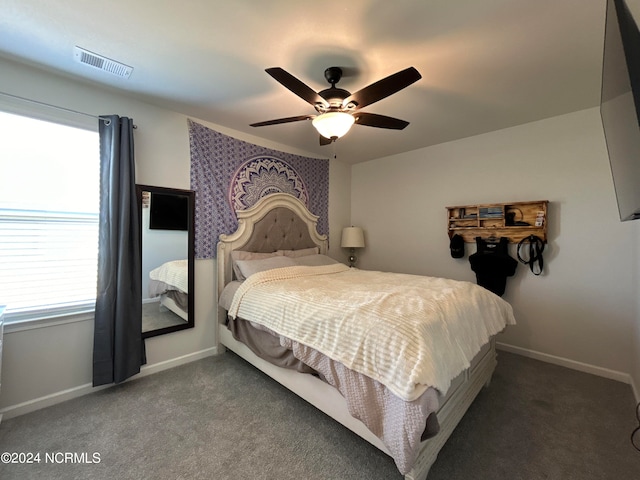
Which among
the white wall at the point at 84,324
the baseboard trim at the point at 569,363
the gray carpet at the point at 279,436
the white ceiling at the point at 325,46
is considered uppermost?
the white ceiling at the point at 325,46

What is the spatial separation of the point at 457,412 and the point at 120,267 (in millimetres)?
2653

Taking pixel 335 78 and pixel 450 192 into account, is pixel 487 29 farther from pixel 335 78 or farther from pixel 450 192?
pixel 450 192

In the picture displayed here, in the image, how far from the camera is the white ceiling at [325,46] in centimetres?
142

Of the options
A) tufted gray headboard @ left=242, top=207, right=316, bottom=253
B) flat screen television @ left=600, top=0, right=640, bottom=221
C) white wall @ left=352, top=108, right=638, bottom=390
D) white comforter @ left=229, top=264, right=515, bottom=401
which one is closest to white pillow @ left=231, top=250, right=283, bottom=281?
tufted gray headboard @ left=242, top=207, right=316, bottom=253

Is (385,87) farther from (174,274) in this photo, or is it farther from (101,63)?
(174,274)

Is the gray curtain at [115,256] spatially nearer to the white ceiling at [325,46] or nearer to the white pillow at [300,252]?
the white ceiling at [325,46]

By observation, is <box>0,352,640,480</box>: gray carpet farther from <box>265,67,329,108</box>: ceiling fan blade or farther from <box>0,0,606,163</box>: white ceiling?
<box>0,0,606,163</box>: white ceiling

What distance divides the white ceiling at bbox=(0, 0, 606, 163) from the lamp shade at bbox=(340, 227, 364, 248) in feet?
6.21

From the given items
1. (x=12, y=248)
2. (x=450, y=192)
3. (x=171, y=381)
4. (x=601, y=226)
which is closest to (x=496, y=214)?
(x=450, y=192)

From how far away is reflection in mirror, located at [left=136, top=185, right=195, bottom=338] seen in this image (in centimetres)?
243

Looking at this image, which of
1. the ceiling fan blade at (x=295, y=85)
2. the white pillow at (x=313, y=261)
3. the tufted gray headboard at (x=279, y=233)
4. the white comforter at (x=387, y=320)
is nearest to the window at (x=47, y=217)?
the white comforter at (x=387, y=320)

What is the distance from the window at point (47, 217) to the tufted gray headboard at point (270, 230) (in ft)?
3.60

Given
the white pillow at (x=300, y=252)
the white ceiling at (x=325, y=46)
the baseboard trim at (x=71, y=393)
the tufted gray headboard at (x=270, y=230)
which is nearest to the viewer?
the white ceiling at (x=325, y=46)

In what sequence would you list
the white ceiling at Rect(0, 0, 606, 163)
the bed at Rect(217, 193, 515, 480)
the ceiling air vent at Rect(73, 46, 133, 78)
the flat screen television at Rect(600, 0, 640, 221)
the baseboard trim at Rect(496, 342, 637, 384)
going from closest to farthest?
the flat screen television at Rect(600, 0, 640, 221), the bed at Rect(217, 193, 515, 480), the white ceiling at Rect(0, 0, 606, 163), the ceiling air vent at Rect(73, 46, 133, 78), the baseboard trim at Rect(496, 342, 637, 384)
